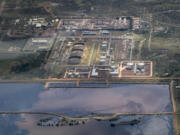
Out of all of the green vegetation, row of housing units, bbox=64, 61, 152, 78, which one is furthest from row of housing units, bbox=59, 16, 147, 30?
row of housing units, bbox=64, 61, 152, 78

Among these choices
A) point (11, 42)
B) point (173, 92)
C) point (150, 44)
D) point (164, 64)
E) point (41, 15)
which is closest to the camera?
point (173, 92)

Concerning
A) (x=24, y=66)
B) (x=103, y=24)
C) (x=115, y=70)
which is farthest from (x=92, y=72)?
(x=103, y=24)

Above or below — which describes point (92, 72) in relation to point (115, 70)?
below

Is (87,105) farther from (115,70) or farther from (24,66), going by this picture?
(24,66)

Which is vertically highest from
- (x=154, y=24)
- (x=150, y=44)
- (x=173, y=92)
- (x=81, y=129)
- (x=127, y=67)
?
(x=154, y=24)

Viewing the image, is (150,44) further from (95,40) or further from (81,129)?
(81,129)

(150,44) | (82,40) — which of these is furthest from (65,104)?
(150,44)

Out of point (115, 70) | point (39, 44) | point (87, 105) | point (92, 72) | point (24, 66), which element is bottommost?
point (87, 105)

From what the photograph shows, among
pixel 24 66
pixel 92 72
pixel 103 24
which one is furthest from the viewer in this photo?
pixel 103 24

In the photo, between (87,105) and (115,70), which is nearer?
(87,105)
